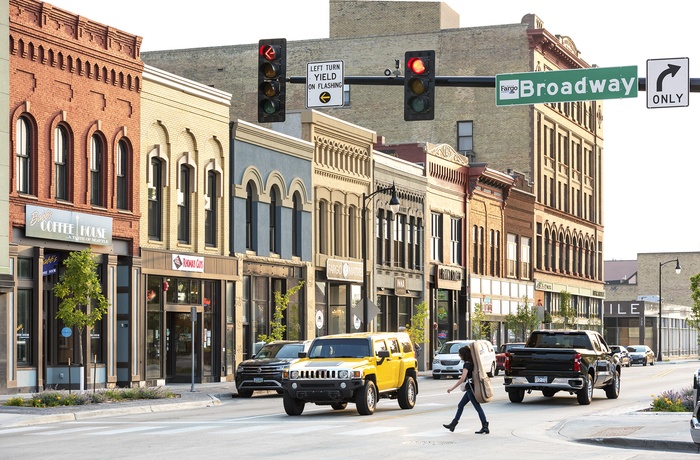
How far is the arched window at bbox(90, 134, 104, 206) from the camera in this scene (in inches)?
1576

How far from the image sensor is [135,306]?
41.5m

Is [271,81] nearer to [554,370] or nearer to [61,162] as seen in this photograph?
[554,370]

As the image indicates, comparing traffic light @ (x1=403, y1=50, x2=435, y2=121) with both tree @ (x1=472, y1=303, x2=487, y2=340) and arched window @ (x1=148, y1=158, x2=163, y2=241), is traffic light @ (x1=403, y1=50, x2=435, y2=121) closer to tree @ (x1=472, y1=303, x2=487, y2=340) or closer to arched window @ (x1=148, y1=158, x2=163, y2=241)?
arched window @ (x1=148, y1=158, x2=163, y2=241)

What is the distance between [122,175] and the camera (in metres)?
41.6

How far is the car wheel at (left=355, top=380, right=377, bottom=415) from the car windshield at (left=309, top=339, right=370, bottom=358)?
876 mm

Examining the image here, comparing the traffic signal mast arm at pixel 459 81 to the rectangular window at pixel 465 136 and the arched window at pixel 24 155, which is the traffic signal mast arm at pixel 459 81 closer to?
the arched window at pixel 24 155

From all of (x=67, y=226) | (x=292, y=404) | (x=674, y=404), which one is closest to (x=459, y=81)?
(x=292, y=404)

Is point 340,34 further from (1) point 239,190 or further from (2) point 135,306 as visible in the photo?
(2) point 135,306

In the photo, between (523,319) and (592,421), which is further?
(523,319)

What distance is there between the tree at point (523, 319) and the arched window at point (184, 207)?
34603 millimetres

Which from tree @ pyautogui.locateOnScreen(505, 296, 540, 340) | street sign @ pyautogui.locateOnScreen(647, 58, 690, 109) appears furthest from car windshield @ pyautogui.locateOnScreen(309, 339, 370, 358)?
tree @ pyautogui.locateOnScreen(505, 296, 540, 340)

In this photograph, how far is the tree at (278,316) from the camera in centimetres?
4631

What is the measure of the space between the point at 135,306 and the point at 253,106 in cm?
3628

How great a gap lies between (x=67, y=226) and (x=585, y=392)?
15853 mm
